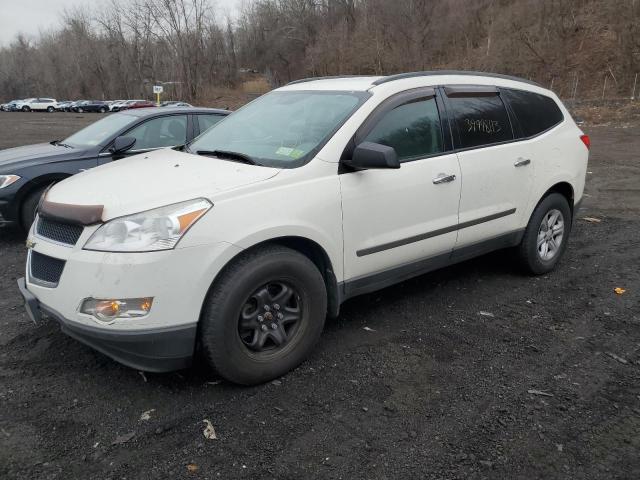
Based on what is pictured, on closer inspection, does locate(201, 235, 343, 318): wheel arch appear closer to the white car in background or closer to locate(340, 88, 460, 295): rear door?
locate(340, 88, 460, 295): rear door

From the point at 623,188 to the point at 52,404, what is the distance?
9.41 metres

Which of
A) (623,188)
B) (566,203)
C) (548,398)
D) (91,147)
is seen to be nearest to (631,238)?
(566,203)

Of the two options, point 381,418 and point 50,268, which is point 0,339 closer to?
point 50,268

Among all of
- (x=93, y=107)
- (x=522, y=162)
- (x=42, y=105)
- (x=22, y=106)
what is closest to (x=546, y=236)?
(x=522, y=162)

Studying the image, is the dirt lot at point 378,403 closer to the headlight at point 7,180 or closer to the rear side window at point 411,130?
the rear side window at point 411,130

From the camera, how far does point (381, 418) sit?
2.89 m

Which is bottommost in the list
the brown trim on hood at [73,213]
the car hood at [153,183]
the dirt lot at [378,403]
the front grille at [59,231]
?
the dirt lot at [378,403]

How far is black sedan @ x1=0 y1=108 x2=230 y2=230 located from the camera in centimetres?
609

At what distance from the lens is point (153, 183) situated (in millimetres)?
3172

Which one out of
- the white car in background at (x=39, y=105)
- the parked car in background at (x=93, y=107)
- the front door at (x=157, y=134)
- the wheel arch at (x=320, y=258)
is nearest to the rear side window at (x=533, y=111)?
the wheel arch at (x=320, y=258)

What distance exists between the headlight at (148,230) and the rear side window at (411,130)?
55.0 inches

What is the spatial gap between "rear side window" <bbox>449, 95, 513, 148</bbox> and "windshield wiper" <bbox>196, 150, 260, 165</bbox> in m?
1.69

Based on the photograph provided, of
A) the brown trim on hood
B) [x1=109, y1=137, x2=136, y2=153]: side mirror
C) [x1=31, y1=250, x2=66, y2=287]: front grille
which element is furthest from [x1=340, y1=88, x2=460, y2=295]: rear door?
[x1=109, y1=137, x2=136, y2=153]: side mirror

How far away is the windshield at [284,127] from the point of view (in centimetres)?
350
